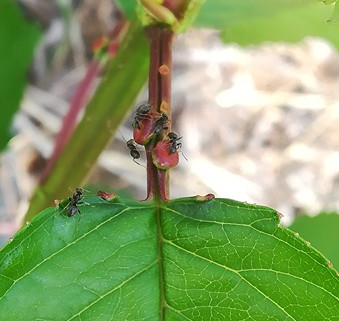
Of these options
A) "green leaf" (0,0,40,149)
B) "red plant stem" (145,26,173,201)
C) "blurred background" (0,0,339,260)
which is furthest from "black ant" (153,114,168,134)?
"blurred background" (0,0,339,260)

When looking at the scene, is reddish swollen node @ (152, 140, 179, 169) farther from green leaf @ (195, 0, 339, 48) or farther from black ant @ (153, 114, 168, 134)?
green leaf @ (195, 0, 339, 48)

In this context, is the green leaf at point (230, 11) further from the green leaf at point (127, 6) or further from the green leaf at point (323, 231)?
the green leaf at point (323, 231)

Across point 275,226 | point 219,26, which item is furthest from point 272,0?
point 275,226

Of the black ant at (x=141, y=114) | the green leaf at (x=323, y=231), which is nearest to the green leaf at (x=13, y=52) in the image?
the green leaf at (x=323, y=231)

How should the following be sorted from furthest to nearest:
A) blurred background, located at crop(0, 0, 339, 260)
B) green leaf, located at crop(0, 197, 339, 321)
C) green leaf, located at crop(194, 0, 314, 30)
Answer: blurred background, located at crop(0, 0, 339, 260) → green leaf, located at crop(194, 0, 314, 30) → green leaf, located at crop(0, 197, 339, 321)

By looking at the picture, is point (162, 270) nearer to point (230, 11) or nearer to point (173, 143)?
point (173, 143)

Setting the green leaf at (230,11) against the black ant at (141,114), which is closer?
the black ant at (141,114)

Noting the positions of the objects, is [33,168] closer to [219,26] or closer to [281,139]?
[281,139]
